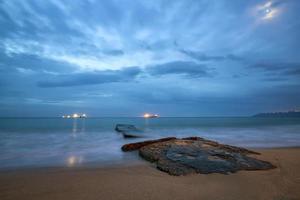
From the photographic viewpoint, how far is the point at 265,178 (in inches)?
245

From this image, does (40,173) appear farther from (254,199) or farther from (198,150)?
(254,199)

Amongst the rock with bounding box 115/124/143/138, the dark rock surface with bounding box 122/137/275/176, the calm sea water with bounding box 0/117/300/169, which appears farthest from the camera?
the rock with bounding box 115/124/143/138

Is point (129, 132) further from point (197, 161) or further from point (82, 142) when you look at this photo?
point (197, 161)

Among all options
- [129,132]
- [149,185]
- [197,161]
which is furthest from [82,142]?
[149,185]

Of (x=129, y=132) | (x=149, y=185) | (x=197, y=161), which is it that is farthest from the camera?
(x=129, y=132)

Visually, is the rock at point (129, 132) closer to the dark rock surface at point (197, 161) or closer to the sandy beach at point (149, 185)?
the dark rock surface at point (197, 161)

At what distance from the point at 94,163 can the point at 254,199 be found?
6.77m

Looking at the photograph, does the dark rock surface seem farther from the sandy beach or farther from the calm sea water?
the calm sea water

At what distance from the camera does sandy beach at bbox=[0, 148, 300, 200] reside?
193 inches

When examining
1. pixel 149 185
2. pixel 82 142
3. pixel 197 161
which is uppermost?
pixel 197 161

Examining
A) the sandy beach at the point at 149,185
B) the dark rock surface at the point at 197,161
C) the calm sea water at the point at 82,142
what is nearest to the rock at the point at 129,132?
the calm sea water at the point at 82,142

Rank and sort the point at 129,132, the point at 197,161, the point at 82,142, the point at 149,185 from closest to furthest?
1. the point at 149,185
2. the point at 197,161
3. the point at 82,142
4. the point at 129,132

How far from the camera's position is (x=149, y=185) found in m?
5.60

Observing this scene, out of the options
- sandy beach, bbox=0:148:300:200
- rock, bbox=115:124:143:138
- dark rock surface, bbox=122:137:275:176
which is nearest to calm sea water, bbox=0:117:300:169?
rock, bbox=115:124:143:138
